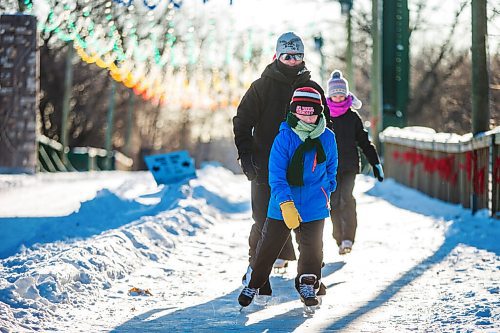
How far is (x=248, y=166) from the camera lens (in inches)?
268

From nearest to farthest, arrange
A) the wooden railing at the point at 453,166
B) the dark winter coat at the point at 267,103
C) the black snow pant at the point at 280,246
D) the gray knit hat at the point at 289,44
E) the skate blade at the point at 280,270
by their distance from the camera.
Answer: the black snow pant at the point at 280,246 < the gray knit hat at the point at 289,44 < the dark winter coat at the point at 267,103 < the skate blade at the point at 280,270 < the wooden railing at the point at 453,166

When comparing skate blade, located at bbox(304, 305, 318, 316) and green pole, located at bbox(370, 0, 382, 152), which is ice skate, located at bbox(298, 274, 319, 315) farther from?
green pole, located at bbox(370, 0, 382, 152)

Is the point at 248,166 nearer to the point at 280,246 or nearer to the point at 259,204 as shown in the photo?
the point at 259,204

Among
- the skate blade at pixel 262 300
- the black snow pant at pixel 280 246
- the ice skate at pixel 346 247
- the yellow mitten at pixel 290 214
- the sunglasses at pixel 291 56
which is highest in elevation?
the sunglasses at pixel 291 56

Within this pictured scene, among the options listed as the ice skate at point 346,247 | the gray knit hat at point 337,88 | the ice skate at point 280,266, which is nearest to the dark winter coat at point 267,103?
the ice skate at point 280,266

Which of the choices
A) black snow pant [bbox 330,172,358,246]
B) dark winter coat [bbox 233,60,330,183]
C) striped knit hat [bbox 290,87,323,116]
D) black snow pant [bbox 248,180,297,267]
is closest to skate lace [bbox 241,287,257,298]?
black snow pant [bbox 248,180,297,267]

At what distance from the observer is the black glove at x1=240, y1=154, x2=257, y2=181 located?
6782 millimetres

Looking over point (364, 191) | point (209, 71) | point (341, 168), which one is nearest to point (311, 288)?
point (341, 168)

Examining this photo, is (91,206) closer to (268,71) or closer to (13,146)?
(268,71)

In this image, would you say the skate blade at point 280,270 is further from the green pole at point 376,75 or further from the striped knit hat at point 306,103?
the green pole at point 376,75

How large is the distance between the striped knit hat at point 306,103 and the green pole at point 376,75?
20774 millimetres

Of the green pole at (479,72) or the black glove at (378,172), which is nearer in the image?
the black glove at (378,172)

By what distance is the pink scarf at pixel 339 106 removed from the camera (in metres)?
9.30

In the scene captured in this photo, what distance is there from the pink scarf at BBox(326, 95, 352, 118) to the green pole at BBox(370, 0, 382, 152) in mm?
17821
